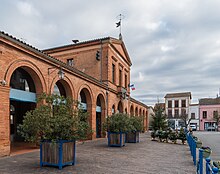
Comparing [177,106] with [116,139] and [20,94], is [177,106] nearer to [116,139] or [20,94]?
[116,139]

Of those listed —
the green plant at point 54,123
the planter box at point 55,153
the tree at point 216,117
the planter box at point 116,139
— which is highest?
the green plant at point 54,123

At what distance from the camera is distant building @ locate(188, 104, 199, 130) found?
54600 mm

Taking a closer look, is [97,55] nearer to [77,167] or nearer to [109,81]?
[109,81]

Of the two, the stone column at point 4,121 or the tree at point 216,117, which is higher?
the stone column at point 4,121

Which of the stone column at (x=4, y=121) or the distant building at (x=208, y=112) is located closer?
the stone column at (x=4, y=121)

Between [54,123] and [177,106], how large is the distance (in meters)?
56.3

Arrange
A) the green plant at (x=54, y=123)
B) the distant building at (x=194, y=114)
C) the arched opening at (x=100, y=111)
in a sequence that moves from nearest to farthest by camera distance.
→ the green plant at (x=54, y=123) < the arched opening at (x=100, y=111) < the distant building at (x=194, y=114)

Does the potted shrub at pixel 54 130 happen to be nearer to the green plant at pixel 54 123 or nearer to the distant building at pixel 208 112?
the green plant at pixel 54 123

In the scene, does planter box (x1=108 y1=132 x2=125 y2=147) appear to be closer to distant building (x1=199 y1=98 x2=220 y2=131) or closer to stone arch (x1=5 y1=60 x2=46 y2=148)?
stone arch (x1=5 y1=60 x2=46 y2=148)

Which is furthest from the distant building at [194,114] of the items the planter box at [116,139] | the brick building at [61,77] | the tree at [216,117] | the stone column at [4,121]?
the stone column at [4,121]

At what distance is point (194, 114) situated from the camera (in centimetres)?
5538

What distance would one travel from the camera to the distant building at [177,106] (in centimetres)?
5761

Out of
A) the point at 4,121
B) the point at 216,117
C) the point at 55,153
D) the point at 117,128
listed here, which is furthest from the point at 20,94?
the point at 216,117

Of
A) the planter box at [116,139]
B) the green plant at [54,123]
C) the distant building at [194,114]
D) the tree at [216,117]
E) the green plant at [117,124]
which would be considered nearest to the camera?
the green plant at [54,123]
